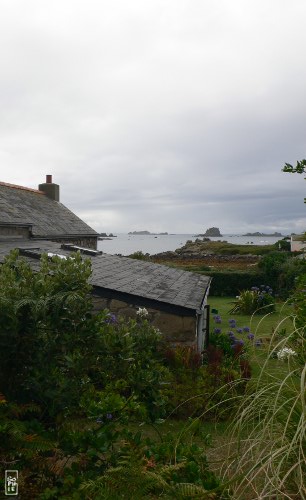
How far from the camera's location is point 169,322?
9391 mm

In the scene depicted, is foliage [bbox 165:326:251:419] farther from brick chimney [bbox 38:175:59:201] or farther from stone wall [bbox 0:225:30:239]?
brick chimney [bbox 38:175:59:201]

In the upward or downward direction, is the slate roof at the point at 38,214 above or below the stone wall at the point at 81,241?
above

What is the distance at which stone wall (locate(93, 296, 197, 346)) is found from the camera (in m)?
9.34

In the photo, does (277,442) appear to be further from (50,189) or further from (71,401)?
(50,189)

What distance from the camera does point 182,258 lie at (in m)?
42.7

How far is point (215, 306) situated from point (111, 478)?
64.7 ft

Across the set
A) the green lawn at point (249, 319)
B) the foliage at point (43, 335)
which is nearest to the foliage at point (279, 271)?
the green lawn at point (249, 319)

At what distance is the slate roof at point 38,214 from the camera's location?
17.0 m

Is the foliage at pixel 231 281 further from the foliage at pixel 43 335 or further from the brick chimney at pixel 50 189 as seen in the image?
the foliage at pixel 43 335

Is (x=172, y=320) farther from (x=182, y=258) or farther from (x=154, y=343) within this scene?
(x=182, y=258)

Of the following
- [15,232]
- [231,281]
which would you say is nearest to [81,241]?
[15,232]

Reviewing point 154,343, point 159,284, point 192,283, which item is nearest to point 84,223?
point 192,283

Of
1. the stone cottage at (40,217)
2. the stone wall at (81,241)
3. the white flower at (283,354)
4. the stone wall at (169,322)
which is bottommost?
the stone wall at (169,322)

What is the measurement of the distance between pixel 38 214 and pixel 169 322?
11.6 metres
